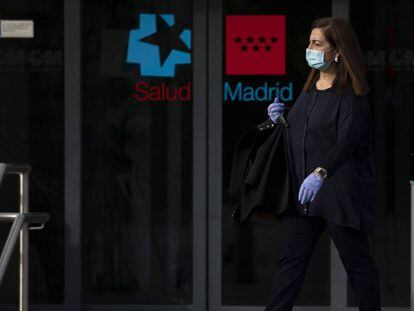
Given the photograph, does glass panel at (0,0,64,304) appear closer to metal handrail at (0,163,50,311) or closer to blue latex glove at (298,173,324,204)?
metal handrail at (0,163,50,311)

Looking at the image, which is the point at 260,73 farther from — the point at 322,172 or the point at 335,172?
the point at 322,172

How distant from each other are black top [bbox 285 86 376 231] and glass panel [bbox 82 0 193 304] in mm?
2546

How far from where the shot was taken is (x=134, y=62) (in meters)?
7.48

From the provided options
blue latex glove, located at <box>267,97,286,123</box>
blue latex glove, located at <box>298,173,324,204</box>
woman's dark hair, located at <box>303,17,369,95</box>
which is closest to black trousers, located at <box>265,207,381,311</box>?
blue latex glove, located at <box>298,173,324,204</box>

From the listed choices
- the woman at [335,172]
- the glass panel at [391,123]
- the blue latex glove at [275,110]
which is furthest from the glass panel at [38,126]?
the woman at [335,172]

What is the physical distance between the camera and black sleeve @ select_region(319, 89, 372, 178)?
15.9 feet

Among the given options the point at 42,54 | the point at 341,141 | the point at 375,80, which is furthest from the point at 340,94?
the point at 42,54

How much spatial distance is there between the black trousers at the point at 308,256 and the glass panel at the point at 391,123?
2471mm

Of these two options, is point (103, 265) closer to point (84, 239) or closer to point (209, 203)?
point (84, 239)

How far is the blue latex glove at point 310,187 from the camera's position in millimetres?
4789

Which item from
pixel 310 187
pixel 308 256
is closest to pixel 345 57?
pixel 310 187

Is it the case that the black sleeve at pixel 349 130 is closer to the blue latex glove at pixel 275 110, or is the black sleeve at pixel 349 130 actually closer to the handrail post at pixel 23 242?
the blue latex glove at pixel 275 110

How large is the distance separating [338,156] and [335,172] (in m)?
0.13

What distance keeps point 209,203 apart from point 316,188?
2720mm
